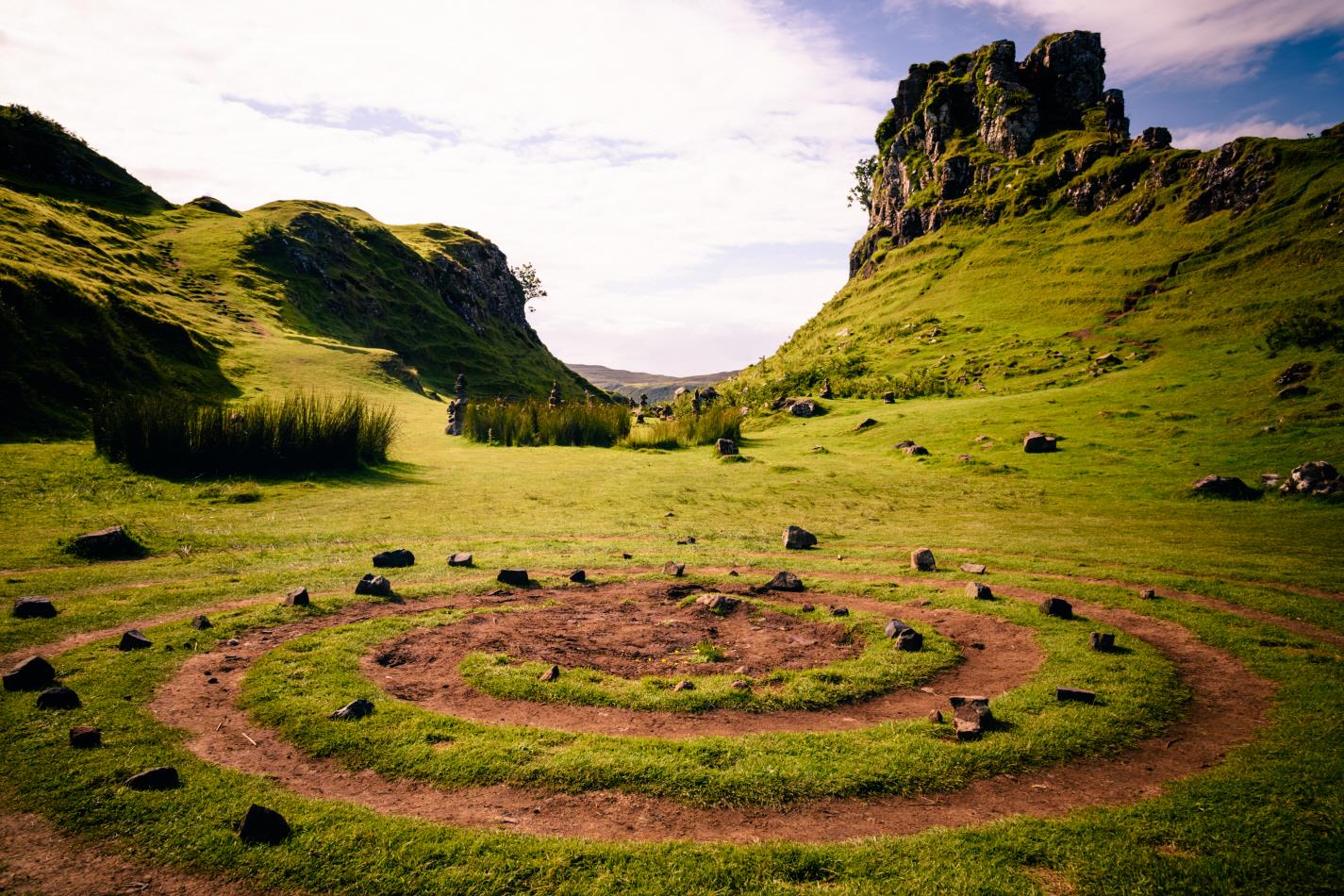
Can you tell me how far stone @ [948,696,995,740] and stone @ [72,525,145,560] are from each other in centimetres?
1527

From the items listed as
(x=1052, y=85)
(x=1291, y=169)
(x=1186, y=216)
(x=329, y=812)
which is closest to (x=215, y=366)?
(x=329, y=812)

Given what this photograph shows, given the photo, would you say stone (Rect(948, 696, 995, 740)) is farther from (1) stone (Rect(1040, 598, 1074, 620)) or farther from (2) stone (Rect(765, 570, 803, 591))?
(2) stone (Rect(765, 570, 803, 591))

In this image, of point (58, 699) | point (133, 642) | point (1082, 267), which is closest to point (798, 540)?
point (133, 642)

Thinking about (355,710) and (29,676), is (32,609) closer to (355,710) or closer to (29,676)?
(29,676)

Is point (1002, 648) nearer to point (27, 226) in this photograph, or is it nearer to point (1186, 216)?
point (1186, 216)

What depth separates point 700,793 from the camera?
539 cm

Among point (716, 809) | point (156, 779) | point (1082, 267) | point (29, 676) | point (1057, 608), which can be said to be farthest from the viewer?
point (1082, 267)

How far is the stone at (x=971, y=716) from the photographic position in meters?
6.17

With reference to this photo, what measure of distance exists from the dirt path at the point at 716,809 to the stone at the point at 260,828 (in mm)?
629

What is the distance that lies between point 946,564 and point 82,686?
573 inches

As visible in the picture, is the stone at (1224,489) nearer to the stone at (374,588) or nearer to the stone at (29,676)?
the stone at (374,588)

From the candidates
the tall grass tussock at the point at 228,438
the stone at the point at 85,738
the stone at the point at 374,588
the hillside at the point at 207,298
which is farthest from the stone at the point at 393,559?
the hillside at the point at 207,298

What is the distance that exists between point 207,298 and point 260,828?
6730 cm

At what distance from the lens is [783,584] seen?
1180cm
